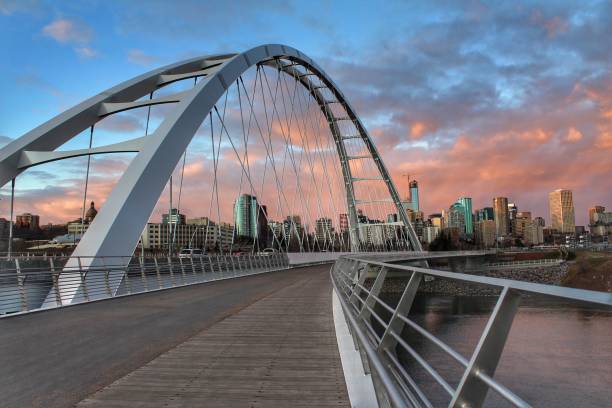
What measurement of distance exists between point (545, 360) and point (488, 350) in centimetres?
1473

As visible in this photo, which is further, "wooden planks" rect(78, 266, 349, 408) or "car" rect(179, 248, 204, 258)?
"car" rect(179, 248, 204, 258)

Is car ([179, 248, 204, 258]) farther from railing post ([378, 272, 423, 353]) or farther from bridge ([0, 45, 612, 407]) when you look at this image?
railing post ([378, 272, 423, 353])

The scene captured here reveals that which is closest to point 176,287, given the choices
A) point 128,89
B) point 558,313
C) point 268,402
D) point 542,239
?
point 128,89

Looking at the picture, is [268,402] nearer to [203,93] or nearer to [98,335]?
[98,335]

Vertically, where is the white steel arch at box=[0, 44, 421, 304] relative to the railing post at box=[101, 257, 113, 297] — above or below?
above

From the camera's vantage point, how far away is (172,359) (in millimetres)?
5777

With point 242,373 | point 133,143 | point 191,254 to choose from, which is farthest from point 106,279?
point 242,373

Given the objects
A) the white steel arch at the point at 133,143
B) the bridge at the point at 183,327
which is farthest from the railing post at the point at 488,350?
the white steel arch at the point at 133,143

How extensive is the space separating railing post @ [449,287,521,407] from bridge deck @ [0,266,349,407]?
92.5 inches

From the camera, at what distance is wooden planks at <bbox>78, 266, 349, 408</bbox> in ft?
13.8

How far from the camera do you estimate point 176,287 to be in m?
18.2

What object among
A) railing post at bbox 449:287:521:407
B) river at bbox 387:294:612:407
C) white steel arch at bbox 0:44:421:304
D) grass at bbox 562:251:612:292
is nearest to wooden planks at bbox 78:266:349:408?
railing post at bbox 449:287:521:407

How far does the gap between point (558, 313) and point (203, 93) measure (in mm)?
24399

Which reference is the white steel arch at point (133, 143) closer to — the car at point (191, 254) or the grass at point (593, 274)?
the car at point (191, 254)
